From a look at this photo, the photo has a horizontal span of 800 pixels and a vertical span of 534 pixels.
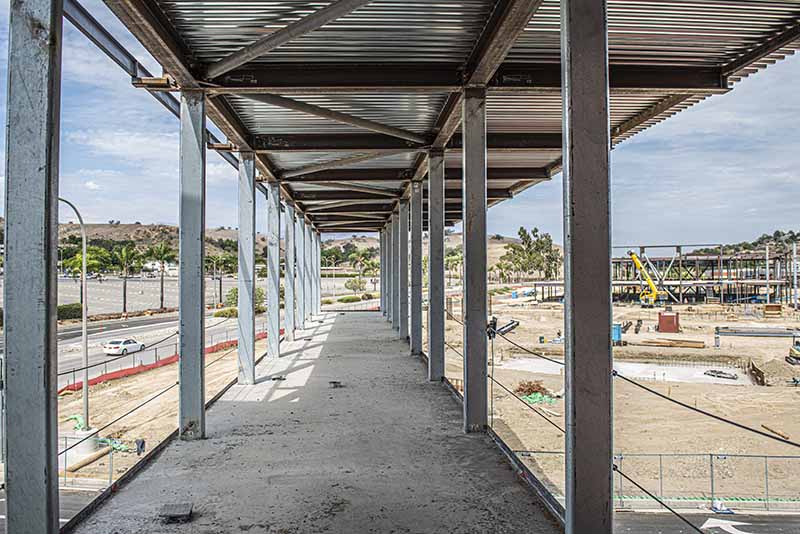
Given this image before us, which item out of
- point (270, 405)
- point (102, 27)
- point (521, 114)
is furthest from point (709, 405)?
point (102, 27)

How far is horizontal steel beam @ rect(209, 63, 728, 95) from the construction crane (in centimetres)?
5899

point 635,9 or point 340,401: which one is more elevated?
point 635,9

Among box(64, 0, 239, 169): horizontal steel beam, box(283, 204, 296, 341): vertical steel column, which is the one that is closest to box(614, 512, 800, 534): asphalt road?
box(283, 204, 296, 341): vertical steel column

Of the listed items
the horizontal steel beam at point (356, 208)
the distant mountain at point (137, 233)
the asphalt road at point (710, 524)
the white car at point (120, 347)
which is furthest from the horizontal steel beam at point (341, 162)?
the distant mountain at point (137, 233)

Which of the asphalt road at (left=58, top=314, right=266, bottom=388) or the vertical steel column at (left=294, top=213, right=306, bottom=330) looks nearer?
the vertical steel column at (left=294, top=213, right=306, bottom=330)

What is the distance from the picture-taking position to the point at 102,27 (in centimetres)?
543

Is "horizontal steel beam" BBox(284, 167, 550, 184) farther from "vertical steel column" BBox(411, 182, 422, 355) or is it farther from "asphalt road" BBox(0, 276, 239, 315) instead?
"asphalt road" BBox(0, 276, 239, 315)

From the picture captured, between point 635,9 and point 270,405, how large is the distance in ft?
22.7

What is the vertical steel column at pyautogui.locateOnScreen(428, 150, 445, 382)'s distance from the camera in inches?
380

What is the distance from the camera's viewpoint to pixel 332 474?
5.46 metres

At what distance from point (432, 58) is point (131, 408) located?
18.1 metres

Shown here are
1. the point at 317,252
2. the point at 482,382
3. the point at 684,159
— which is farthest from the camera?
the point at 684,159

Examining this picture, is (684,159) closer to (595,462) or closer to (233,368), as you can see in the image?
(233,368)

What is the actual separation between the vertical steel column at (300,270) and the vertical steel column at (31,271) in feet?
54.7
